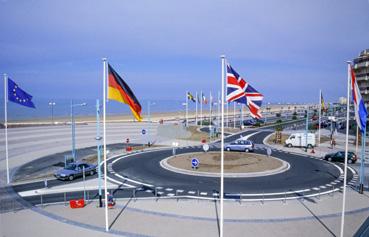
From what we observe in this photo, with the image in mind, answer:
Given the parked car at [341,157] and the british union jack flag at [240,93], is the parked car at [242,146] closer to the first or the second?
the parked car at [341,157]

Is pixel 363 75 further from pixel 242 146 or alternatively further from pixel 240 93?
pixel 240 93

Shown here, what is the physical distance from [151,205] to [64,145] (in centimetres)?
2807

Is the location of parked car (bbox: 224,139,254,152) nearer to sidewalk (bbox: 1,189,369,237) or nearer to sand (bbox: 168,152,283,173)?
sand (bbox: 168,152,283,173)

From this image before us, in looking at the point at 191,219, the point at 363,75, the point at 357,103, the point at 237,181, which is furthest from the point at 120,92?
the point at 363,75

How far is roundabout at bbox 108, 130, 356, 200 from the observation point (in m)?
21.2

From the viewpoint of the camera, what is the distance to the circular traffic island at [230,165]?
26.4 meters

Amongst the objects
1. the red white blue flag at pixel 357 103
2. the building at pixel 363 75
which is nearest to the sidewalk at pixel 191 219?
the red white blue flag at pixel 357 103

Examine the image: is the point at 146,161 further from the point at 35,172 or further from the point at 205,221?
the point at 205,221

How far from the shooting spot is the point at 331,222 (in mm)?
15539

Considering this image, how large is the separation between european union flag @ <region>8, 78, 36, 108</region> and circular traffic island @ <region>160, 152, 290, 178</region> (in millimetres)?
12323

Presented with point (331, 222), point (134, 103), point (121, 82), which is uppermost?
point (121, 82)

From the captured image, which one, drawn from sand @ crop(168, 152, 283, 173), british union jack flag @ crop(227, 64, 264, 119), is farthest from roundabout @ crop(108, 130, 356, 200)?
british union jack flag @ crop(227, 64, 264, 119)

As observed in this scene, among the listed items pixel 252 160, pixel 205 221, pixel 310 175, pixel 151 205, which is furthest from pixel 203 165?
pixel 205 221

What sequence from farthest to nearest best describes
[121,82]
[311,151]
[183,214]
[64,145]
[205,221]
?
[64,145] → [311,151] → [183,214] → [205,221] → [121,82]
